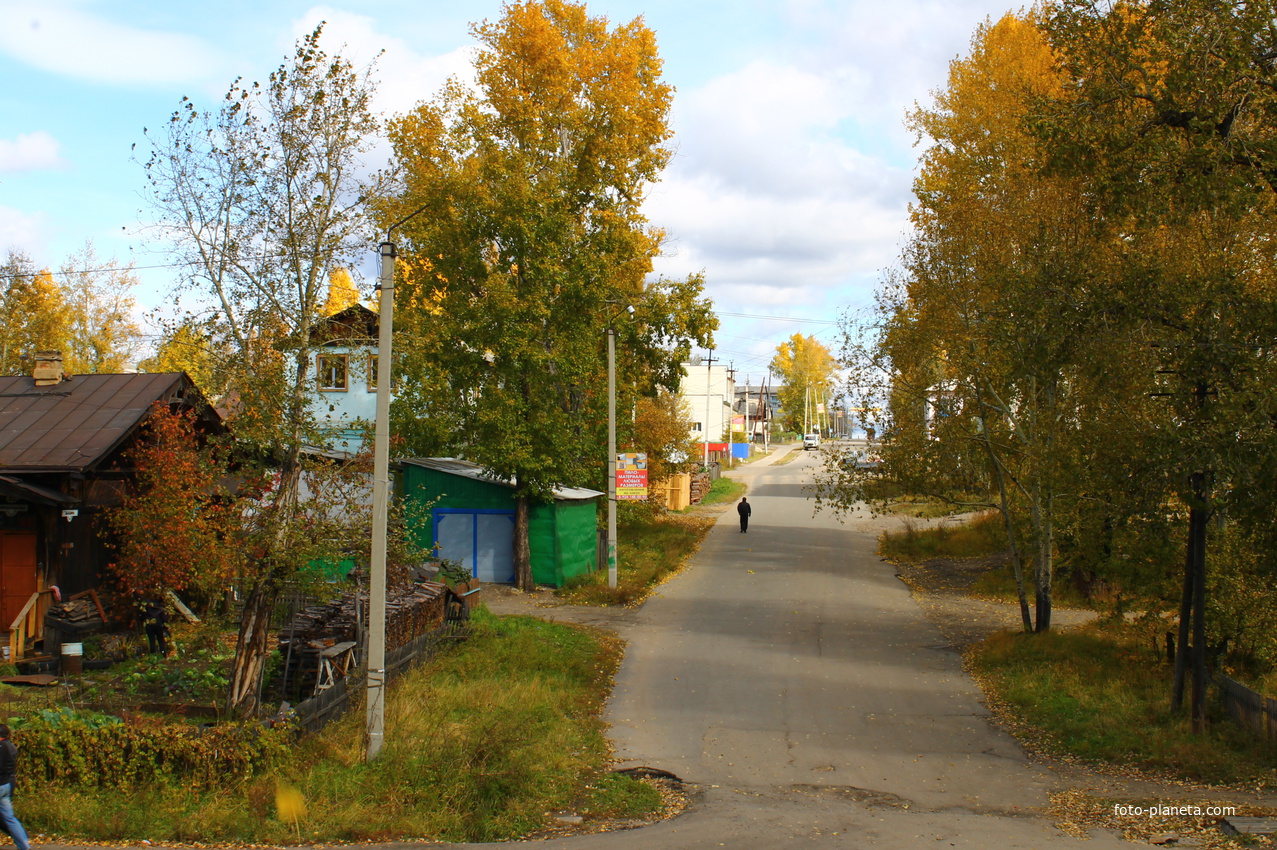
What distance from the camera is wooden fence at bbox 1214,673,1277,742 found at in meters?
10.6

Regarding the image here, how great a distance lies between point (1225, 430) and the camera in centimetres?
966

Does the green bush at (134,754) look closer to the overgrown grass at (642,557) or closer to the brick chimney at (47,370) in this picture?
the brick chimney at (47,370)

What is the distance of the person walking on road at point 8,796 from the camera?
7453 millimetres

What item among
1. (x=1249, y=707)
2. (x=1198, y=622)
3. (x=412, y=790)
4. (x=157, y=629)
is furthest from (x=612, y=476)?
(x=1249, y=707)

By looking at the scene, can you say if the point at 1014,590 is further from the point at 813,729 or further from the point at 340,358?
the point at 340,358

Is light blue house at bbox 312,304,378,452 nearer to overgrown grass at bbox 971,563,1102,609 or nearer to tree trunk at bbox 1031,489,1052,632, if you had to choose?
tree trunk at bbox 1031,489,1052,632

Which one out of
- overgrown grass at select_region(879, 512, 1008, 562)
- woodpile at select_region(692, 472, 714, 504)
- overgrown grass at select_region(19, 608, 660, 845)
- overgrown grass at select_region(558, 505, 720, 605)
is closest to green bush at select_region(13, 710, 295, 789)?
overgrown grass at select_region(19, 608, 660, 845)

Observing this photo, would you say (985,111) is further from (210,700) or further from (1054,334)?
(210,700)

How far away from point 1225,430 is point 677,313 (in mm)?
16356

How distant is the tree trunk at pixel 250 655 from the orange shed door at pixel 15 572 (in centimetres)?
671

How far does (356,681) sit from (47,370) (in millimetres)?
11453

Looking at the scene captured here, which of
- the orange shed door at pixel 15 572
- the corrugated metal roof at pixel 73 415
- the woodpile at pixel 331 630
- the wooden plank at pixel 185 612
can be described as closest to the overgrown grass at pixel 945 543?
the woodpile at pixel 331 630

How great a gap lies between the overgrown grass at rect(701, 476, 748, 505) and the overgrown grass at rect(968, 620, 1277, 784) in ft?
105

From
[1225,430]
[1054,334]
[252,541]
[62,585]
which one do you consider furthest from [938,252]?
[62,585]
